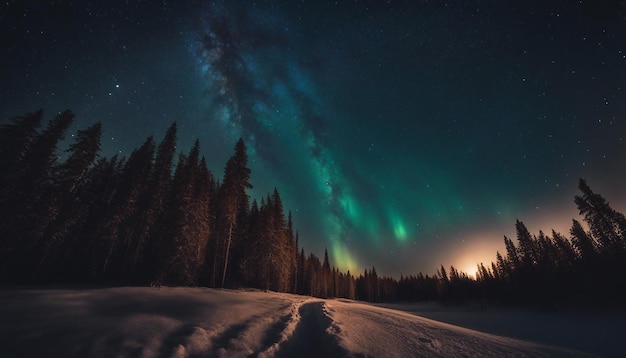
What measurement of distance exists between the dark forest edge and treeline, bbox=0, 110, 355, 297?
0.34ft

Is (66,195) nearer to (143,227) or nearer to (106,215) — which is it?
(106,215)

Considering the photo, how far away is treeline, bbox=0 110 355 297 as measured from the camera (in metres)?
21.2

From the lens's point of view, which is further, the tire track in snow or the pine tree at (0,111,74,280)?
the pine tree at (0,111,74,280)

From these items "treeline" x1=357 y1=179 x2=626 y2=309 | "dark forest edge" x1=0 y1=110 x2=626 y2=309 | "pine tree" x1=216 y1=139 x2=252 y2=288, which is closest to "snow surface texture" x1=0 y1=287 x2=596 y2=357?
"dark forest edge" x1=0 y1=110 x2=626 y2=309

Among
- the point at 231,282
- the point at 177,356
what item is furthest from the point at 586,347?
the point at 231,282

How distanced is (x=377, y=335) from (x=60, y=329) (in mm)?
8164

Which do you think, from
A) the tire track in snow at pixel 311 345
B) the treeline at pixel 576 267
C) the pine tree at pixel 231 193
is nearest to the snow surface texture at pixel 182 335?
the tire track in snow at pixel 311 345

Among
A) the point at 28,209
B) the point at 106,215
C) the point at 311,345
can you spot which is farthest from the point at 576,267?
the point at 28,209

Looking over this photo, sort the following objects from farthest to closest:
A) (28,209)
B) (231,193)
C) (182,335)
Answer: (231,193)
(28,209)
(182,335)

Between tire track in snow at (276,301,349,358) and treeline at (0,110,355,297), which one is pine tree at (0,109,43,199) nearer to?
treeline at (0,110,355,297)

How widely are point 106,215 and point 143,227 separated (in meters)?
4.67

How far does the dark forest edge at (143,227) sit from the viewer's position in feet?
70.2

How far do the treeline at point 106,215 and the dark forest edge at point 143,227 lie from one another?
10 cm

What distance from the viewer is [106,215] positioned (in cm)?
2505
